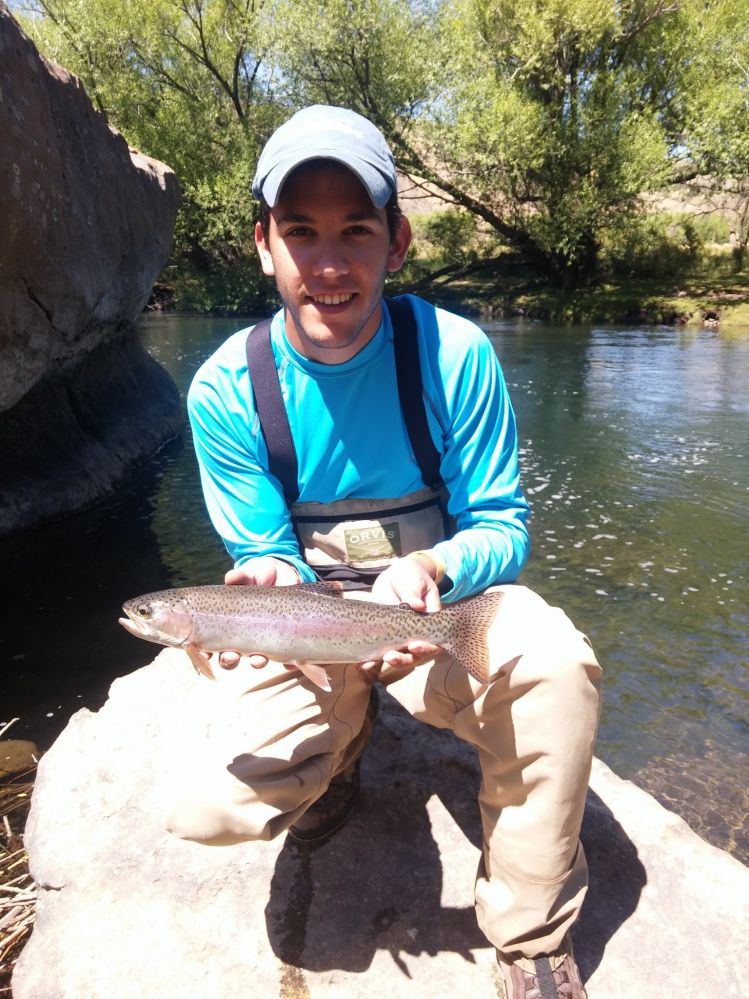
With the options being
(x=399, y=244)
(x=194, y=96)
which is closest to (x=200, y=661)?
(x=399, y=244)

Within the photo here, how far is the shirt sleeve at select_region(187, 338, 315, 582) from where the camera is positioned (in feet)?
11.0

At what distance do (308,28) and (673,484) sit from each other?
1089 inches

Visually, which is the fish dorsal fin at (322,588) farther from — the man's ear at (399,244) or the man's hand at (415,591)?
the man's ear at (399,244)

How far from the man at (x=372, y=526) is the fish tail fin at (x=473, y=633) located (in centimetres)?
5

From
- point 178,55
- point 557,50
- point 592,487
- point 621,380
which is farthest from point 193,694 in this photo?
point 178,55

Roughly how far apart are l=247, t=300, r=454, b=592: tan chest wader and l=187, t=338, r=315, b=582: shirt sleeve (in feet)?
0.23

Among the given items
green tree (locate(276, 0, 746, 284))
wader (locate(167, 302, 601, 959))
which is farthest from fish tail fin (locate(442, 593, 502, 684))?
green tree (locate(276, 0, 746, 284))

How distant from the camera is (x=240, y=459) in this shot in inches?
133

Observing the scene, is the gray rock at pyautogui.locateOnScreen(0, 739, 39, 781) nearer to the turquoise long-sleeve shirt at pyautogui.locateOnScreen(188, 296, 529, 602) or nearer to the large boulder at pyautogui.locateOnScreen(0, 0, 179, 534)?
the turquoise long-sleeve shirt at pyautogui.locateOnScreen(188, 296, 529, 602)

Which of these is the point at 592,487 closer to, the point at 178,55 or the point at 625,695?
the point at 625,695

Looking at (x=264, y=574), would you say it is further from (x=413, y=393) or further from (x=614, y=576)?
(x=614, y=576)

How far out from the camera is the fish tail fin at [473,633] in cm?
264

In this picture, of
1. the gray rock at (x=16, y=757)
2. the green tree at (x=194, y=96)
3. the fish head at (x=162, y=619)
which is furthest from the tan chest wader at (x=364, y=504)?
the green tree at (x=194, y=96)

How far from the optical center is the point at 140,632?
9.36 ft
